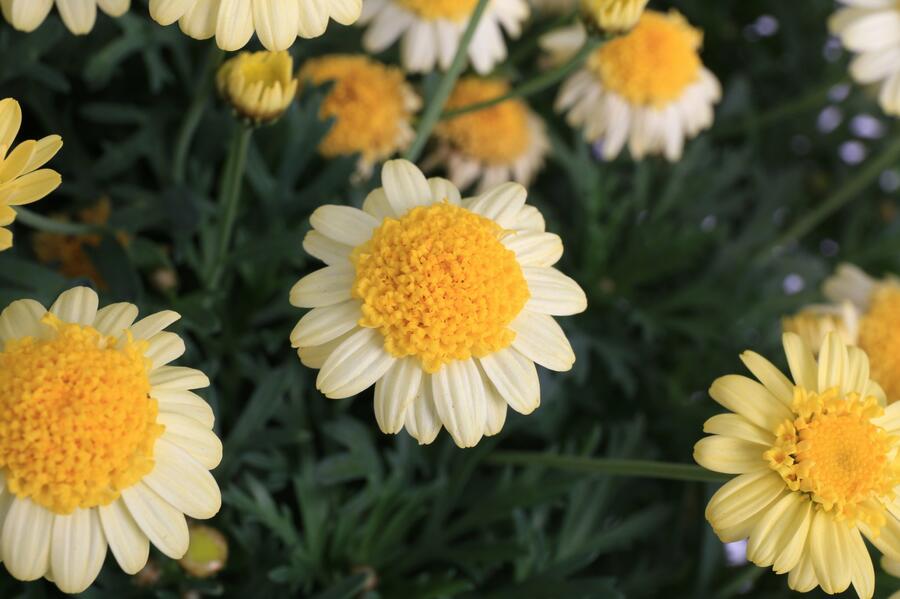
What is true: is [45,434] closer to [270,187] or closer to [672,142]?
[270,187]

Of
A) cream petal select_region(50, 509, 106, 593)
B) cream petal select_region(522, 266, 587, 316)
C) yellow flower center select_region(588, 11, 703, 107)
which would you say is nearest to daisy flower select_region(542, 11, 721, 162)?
yellow flower center select_region(588, 11, 703, 107)

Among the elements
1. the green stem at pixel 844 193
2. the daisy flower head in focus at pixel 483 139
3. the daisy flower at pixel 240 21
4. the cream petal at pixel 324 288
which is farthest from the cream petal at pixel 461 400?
the green stem at pixel 844 193

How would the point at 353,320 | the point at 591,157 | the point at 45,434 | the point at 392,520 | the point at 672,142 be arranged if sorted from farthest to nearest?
the point at 591,157
the point at 672,142
the point at 392,520
the point at 353,320
the point at 45,434

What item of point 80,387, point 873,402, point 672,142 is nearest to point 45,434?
point 80,387

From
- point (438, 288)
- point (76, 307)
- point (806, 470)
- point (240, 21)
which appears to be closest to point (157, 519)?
point (76, 307)

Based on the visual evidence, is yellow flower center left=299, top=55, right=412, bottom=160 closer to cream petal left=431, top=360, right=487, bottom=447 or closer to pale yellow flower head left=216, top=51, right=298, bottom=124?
pale yellow flower head left=216, top=51, right=298, bottom=124

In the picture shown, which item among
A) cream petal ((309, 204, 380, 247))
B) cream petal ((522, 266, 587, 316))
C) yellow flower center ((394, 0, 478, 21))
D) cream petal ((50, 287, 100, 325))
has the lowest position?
cream petal ((522, 266, 587, 316))
